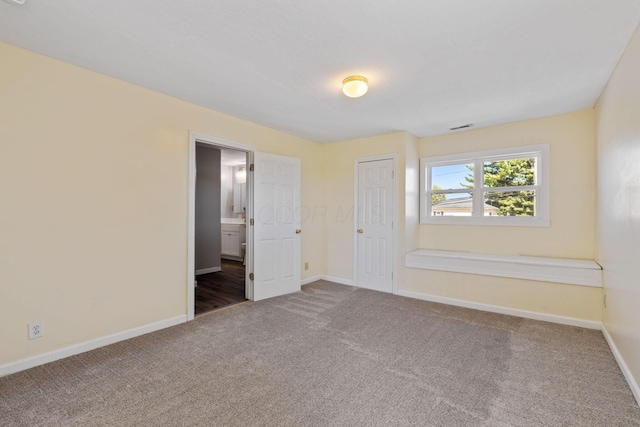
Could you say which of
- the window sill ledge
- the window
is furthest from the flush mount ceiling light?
the window sill ledge

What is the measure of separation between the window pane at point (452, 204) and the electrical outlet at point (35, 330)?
188 inches

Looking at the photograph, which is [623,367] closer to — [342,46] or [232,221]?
[342,46]

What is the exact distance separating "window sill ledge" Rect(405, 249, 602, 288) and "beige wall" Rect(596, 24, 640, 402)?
220mm

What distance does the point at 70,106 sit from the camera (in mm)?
2402

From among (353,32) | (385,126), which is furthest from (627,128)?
(385,126)

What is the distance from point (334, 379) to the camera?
2090mm

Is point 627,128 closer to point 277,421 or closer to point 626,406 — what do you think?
point 626,406

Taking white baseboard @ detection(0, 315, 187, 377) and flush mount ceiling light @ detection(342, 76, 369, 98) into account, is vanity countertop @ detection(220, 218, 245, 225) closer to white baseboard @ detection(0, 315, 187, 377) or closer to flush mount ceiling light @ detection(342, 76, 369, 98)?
white baseboard @ detection(0, 315, 187, 377)

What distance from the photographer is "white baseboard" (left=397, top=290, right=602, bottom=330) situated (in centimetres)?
307

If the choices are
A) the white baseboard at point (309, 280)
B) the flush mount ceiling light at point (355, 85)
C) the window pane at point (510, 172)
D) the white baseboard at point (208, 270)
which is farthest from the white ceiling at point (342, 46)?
the white baseboard at point (208, 270)

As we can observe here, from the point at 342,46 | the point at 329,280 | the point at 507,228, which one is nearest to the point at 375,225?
the point at 329,280

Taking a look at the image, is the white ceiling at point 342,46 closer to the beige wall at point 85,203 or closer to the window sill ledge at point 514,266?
the beige wall at point 85,203

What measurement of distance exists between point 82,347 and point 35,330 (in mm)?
376

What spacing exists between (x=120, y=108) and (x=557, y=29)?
365 centimetres
